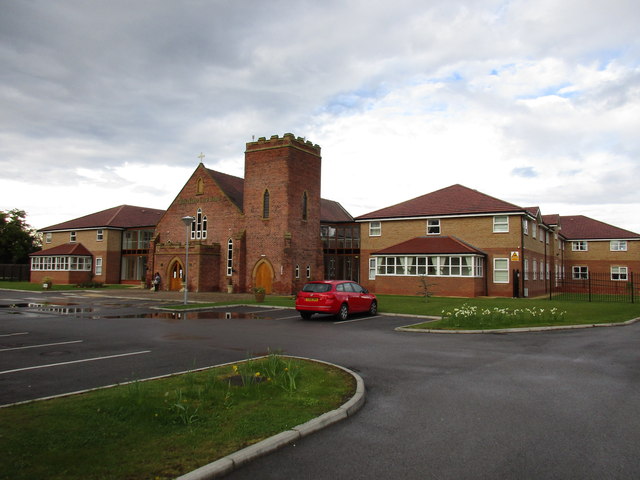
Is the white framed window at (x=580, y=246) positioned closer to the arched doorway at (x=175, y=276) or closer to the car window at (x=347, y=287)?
the arched doorway at (x=175, y=276)

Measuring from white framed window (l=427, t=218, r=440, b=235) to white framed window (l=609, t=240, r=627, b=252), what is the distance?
24.4m

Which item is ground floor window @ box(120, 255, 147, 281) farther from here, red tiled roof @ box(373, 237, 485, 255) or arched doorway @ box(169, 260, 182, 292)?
red tiled roof @ box(373, 237, 485, 255)

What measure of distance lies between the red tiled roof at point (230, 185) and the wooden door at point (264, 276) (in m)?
6.47

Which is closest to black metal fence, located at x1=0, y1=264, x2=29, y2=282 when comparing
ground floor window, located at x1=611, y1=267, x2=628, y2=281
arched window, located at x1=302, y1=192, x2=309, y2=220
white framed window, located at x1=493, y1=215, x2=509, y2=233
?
arched window, located at x1=302, y1=192, x2=309, y2=220

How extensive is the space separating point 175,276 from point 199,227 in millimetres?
5036

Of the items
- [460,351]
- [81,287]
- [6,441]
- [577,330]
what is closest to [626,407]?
[460,351]

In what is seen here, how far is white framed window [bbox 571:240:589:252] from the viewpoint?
51.7m

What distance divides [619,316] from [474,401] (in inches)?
613

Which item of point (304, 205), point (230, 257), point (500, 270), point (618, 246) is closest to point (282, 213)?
point (304, 205)

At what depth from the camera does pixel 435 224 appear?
3697 cm

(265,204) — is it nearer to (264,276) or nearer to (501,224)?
(264,276)

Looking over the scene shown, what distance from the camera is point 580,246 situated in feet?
171

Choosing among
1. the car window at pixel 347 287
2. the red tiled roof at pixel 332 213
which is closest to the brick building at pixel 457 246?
the red tiled roof at pixel 332 213

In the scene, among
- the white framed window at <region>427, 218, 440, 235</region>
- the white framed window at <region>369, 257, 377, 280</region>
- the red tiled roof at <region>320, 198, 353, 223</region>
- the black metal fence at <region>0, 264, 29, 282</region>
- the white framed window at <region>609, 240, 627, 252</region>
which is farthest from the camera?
the black metal fence at <region>0, 264, 29, 282</region>
